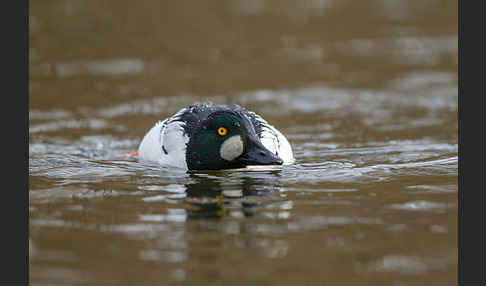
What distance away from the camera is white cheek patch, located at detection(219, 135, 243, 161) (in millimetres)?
8680

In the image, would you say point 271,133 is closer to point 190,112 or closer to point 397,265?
point 190,112

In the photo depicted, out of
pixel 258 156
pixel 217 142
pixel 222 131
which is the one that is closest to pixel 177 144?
pixel 217 142

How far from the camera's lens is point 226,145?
875cm

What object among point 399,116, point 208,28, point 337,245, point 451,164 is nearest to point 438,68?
point 399,116

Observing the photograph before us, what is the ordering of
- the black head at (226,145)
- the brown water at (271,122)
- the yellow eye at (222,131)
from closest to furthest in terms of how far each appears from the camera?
the brown water at (271,122)
the black head at (226,145)
the yellow eye at (222,131)

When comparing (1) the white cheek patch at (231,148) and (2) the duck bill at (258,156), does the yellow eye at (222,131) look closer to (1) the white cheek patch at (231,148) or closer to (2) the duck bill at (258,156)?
(1) the white cheek patch at (231,148)

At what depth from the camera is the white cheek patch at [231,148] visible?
28.5 ft

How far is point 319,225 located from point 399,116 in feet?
22.0

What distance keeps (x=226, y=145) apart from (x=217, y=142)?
0.13m

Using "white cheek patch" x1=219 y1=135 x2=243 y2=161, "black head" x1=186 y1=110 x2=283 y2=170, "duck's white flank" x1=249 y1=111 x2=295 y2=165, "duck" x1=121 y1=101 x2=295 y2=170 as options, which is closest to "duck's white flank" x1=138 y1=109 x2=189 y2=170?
"duck" x1=121 y1=101 x2=295 y2=170

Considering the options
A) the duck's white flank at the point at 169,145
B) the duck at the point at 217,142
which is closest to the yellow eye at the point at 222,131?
the duck at the point at 217,142

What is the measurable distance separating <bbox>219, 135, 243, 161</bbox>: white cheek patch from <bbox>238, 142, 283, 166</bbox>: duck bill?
0.08 m

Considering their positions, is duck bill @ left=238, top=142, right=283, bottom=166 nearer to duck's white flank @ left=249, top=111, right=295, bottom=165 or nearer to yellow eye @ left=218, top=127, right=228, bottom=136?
yellow eye @ left=218, top=127, right=228, bottom=136

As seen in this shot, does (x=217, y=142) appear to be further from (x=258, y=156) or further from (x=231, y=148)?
(x=258, y=156)
